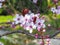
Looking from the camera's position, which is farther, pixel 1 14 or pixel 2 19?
pixel 1 14

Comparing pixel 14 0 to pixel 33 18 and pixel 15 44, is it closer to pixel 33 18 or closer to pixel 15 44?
pixel 15 44

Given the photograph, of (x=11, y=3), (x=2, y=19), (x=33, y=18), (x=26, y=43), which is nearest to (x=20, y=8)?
(x=11, y=3)

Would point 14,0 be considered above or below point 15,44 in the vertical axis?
above

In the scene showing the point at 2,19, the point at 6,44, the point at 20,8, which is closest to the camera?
the point at 6,44

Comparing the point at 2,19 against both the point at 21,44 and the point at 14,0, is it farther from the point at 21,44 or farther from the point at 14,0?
the point at 21,44

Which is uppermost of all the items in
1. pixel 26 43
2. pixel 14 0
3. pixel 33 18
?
pixel 33 18

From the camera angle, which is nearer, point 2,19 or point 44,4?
point 2,19

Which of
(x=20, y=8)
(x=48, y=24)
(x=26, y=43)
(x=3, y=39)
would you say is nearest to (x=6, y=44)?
(x=3, y=39)

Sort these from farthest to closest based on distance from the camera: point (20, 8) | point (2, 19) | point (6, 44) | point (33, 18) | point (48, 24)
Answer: point (20, 8) < point (2, 19) < point (48, 24) < point (6, 44) < point (33, 18)

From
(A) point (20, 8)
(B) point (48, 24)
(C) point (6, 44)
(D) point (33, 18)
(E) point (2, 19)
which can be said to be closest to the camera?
(D) point (33, 18)
